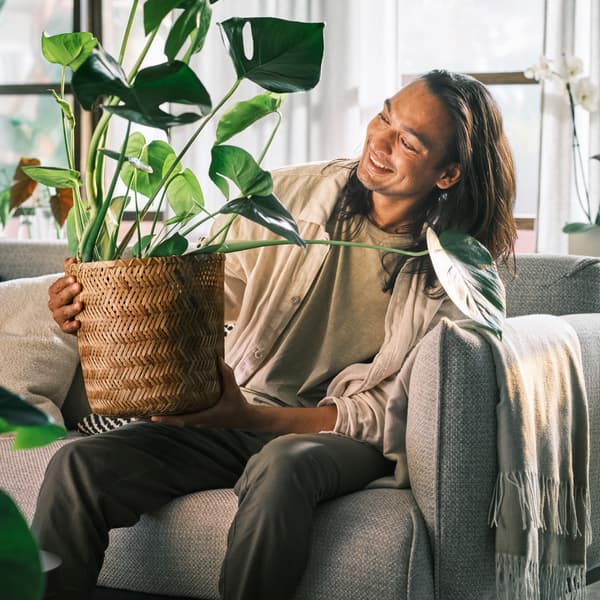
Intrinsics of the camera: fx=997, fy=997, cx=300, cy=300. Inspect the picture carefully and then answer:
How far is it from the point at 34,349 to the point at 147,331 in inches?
35.0

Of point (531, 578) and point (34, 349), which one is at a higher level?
point (34, 349)

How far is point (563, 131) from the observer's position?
3281mm

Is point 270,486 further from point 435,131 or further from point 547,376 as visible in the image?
point 435,131

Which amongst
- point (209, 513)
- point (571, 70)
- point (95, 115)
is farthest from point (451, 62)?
point (209, 513)

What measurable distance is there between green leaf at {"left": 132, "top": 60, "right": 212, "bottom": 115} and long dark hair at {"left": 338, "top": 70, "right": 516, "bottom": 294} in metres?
0.77

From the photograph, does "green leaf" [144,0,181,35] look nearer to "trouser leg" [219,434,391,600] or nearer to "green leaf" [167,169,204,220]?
"green leaf" [167,169,204,220]

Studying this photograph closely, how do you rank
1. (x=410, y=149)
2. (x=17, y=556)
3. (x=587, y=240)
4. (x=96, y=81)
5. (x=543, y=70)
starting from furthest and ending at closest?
(x=543, y=70), (x=587, y=240), (x=410, y=149), (x=96, y=81), (x=17, y=556)

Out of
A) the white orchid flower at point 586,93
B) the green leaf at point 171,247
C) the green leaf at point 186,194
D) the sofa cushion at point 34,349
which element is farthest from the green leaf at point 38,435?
the white orchid flower at point 586,93

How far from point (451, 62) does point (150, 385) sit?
8.48 ft

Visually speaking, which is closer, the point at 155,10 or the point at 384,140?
the point at 155,10

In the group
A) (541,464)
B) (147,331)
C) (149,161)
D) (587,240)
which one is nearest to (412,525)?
(541,464)

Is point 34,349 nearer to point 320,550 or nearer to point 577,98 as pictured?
point 320,550

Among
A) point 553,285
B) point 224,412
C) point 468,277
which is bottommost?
point 224,412

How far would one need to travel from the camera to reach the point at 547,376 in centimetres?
161
